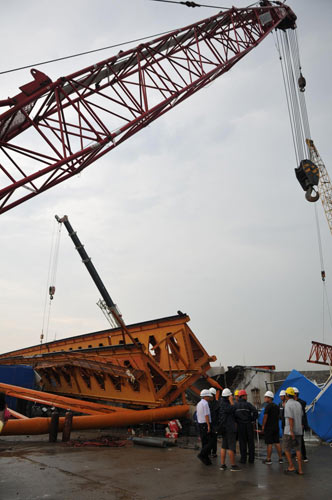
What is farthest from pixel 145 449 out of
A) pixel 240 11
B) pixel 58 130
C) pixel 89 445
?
pixel 240 11

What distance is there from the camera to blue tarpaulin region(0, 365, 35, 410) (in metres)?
15.7

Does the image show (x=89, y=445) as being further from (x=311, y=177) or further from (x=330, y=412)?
(x=311, y=177)

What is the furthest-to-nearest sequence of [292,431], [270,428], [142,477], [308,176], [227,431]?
[308,176], [270,428], [227,431], [292,431], [142,477]

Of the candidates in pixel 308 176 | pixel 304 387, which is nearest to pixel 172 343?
pixel 304 387

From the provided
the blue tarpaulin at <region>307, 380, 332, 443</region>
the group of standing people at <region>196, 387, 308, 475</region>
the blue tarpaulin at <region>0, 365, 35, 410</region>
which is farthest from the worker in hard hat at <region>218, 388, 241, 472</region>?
the blue tarpaulin at <region>0, 365, 35, 410</region>

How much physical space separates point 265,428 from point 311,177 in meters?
16.0

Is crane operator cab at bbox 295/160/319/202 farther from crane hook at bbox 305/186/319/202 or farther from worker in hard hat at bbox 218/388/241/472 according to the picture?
worker in hard hat at bbox 218/388/241/472

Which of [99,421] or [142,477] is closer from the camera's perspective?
[142,477]

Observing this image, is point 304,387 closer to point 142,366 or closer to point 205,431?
point 205,431

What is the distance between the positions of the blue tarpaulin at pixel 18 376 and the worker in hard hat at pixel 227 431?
10.8 metres

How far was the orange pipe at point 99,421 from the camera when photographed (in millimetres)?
9246

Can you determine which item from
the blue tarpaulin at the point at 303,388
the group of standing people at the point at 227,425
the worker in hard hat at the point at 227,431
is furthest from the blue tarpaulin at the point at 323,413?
the worker in hard hat at the point at 227,431

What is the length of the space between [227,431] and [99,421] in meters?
4.43

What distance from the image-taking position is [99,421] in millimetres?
10844
